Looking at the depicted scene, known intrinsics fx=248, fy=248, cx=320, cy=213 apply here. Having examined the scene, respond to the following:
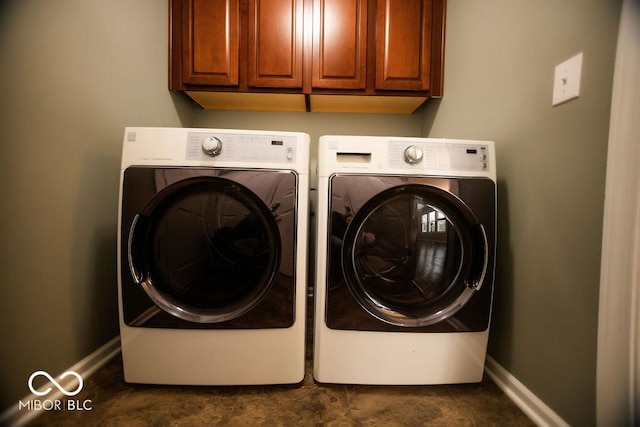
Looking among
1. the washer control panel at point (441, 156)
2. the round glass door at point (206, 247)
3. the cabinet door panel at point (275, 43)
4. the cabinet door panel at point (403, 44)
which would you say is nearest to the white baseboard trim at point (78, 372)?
the round glass door at point (206, 247)

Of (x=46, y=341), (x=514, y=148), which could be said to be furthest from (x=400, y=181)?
(x=46, y=341)

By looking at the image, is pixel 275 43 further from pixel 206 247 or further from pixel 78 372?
pixel 78 372

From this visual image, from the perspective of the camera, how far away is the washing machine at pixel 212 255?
79 cm

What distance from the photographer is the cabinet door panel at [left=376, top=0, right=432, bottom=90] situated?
52.0 inches

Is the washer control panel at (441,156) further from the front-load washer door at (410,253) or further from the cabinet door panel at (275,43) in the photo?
the cabinet door panel at (275,43)

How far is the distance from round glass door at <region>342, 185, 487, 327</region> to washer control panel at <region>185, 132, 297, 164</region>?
335mm

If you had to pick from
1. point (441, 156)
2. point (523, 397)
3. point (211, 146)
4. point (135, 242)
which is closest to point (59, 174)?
point (135, 242)

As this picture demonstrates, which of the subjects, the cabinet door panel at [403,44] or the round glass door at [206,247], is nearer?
the round glass door at [206,247]

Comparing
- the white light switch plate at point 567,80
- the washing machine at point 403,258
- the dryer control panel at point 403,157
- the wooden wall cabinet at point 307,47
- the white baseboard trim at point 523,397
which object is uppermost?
the wooden wall cabinet at point 307,47

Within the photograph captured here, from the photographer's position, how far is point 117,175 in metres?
1.03

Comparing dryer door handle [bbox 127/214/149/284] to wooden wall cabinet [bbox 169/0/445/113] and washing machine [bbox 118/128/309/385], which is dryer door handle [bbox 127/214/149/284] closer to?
washing machine [bbox 118/128/309/385]

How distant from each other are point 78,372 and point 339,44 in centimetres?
180

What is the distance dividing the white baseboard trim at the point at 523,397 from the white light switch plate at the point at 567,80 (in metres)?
0.89

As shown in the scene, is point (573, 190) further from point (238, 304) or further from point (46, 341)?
point (46, 341)
